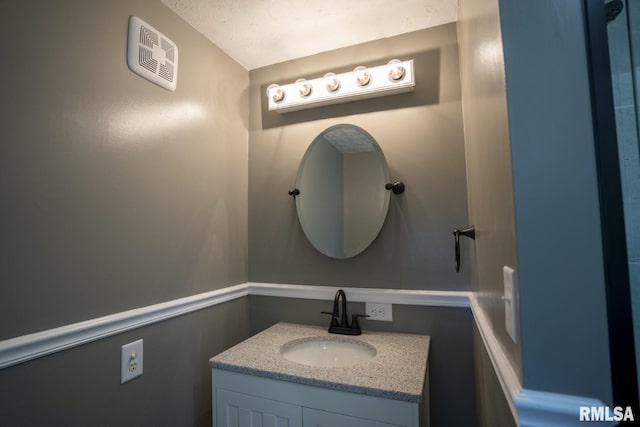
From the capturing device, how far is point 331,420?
0.90m

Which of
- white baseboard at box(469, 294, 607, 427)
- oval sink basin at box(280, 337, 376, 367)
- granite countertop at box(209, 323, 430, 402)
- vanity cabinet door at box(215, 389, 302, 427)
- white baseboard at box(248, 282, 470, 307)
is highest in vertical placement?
white baseboard at box(469, 294, 607, 427)

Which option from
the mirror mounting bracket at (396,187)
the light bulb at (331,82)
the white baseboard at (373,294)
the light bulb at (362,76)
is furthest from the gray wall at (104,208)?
the mirror mounting bracket at (396,187)

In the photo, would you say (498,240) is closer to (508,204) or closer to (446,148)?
(508,204)

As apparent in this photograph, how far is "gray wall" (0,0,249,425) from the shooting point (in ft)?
2.49

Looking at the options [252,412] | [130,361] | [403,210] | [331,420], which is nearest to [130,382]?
[130,361]

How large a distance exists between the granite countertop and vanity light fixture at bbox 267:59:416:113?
3.64 feet

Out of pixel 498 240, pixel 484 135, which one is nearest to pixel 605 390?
pixel 498 240

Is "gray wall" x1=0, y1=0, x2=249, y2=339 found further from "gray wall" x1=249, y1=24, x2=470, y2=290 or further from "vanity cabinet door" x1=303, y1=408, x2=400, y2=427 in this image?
"vanity cabinet door" x1=303, y1=408, x2=400, y2=427

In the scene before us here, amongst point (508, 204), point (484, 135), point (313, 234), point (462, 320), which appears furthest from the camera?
point (313, 234)

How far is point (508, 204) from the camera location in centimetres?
51

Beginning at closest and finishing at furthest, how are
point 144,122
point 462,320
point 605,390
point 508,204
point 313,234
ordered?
point 605,390 < point 508,204 < point 144,122 < point 462,320 < point 313,234

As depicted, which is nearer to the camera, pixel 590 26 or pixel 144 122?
pixel 590 26

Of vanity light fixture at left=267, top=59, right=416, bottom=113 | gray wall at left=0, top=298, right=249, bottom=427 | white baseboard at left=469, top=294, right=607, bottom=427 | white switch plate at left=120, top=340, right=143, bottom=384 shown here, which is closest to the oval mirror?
vanity light fixture at left=267, top=59, right=416, bottom=113

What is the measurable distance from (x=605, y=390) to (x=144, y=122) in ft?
4.51
